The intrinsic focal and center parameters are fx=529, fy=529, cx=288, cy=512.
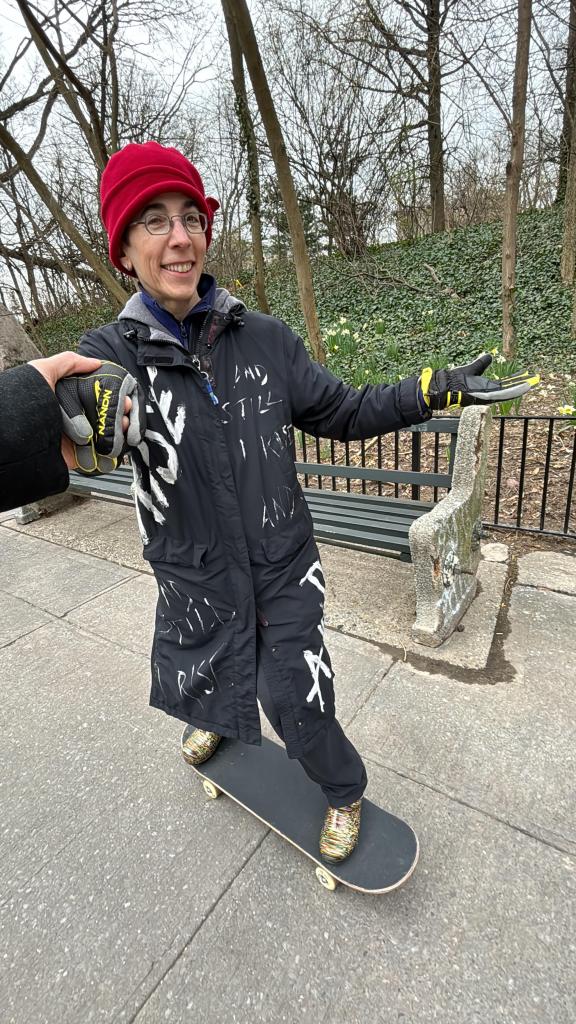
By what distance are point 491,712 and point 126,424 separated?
75.8 inches

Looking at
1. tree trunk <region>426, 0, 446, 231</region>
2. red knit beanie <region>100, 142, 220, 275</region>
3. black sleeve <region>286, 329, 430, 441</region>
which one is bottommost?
black sleeve <region>286, 329, 430, 441</region>

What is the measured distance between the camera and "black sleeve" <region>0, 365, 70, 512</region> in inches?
37.2

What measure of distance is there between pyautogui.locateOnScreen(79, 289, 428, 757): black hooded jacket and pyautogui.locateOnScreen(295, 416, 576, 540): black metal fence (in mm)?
1635

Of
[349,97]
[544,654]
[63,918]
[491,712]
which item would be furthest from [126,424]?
[349,97]

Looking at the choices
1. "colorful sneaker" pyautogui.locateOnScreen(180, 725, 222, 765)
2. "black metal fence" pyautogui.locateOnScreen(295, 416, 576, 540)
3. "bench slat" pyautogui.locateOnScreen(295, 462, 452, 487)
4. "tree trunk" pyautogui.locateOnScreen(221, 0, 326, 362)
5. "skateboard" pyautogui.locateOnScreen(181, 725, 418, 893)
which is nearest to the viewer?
"skateboard" pyautogui.locateOnScreen(181, 725, 418, 893)

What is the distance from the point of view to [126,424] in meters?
1.11

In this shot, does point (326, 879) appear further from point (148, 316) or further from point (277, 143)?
point (277, 143)

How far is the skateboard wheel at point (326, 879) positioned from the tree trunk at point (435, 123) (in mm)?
11404

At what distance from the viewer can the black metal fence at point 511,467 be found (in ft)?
11.9

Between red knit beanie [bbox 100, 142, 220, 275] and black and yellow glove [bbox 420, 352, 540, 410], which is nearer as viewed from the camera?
red knit beanie [bbox 100, 142, 220, 275]

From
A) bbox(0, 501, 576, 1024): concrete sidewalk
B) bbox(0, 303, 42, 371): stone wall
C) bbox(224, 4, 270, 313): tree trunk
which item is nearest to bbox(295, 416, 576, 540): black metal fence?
bbox(0, 501, 576, 1024): concrete sidewalk

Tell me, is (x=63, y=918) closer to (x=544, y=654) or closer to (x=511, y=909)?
(x=511, y=909)

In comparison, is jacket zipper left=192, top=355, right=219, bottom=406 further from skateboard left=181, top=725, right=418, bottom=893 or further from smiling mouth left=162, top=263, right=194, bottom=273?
skateboard left=181, top=725, right=418, bottom=893

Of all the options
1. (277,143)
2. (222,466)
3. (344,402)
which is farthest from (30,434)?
(277,143)
